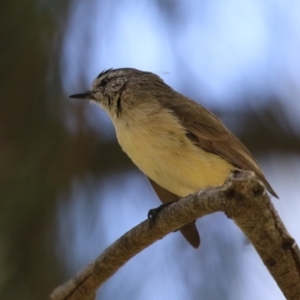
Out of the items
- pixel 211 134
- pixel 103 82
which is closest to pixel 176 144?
pixel 211 134

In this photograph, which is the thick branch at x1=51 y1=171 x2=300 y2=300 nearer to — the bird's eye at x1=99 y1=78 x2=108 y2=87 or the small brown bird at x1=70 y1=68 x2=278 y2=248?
the small brown bird at x1=70 y1=68 x2=278 y2=248

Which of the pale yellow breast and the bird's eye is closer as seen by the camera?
the pale yellow breast

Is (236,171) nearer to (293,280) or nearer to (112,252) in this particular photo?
(293,280)

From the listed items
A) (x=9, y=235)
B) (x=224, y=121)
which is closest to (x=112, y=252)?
(x=9, y=235)

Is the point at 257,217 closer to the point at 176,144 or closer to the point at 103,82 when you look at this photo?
the point at 176,144

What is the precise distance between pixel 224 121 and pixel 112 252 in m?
1.13

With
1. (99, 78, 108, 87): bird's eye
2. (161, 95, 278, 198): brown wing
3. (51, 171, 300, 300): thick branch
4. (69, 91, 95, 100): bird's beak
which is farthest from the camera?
(99, 78, 108, 87): bird's eye

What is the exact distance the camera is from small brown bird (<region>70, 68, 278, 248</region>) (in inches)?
94.5

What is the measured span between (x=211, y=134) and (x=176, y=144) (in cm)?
20

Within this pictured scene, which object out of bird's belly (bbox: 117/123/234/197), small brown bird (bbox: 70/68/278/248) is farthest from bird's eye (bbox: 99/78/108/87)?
→ bird's belly (bbox: 117/123/234/197)

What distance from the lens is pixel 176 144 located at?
244 centimetres

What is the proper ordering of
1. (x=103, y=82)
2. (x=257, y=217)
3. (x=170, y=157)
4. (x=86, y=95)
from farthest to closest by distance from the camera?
1. (x=103, y=82)
2. (x=86, y=95)
3. (x=170, y=157)
4. (x=257, y=217)

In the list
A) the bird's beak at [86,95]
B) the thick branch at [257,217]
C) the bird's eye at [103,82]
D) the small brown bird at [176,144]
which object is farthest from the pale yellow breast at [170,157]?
the thick branch at [257,217]

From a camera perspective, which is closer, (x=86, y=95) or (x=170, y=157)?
(x=170, y=157)
